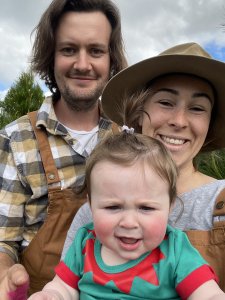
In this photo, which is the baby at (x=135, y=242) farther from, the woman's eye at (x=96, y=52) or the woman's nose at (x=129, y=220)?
the woman's eye at (x=96, y=52)

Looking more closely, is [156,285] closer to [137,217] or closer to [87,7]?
[137,217]

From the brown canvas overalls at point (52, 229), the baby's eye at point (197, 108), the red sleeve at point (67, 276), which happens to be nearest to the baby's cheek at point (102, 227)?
the red sleeve at point (67, 276)

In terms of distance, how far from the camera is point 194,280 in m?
1.72

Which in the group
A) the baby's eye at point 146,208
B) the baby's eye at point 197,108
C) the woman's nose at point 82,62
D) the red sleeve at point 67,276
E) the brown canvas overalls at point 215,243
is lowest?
the red sleeve at point 67,276

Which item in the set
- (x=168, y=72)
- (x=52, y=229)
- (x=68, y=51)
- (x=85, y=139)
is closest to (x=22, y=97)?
(x=68, y=51)

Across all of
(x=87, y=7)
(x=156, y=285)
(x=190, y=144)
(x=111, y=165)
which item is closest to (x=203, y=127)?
(x=190, y=144)

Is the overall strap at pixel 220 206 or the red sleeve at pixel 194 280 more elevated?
the overall strap at pixel 220 206

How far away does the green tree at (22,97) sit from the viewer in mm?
9867

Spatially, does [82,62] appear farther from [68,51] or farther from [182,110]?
[182,110]

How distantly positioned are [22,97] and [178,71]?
8032 mm

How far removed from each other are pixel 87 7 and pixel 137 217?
2.42 meters

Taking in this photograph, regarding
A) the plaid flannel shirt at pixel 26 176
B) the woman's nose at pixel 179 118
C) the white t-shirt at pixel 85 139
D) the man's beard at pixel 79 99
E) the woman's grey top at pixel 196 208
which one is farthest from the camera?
the man's beard at pixel 79 99

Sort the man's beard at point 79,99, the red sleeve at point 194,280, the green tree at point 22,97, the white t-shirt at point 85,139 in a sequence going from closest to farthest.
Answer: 1. the red sleeve at point 194,280
2. the white t-shirt at point 85,139
3. the man's beard at point 79,99
4. the green tree at point 22,97

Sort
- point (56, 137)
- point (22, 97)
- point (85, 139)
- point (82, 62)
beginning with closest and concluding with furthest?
point (56, 137) < point (85, 139) < point (82, 62) < point (22, 97)
